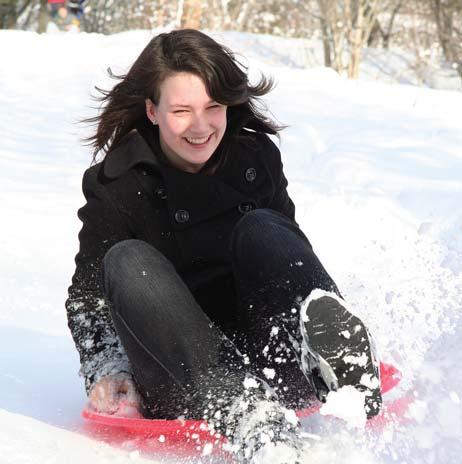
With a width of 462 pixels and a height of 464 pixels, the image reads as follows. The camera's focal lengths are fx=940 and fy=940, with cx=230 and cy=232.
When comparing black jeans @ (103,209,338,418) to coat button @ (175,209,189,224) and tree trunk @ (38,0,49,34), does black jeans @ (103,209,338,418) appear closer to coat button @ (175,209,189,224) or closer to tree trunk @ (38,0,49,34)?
coat button @ (175,209,189,224)

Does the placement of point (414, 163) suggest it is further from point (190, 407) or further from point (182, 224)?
point (190, 407)

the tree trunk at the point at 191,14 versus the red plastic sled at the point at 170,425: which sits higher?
the red plastic sled at the point at 170,425

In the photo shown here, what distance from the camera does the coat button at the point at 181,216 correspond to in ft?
6.39

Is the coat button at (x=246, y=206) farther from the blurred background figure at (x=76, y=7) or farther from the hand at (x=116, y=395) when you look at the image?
the blurred background figure at (x=76, y=7)

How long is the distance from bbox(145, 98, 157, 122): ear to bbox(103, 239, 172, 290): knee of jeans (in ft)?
1.30

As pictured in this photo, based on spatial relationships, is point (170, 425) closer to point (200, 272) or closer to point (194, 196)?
point (200, 272)

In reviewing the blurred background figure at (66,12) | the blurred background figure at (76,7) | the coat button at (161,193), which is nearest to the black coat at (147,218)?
the coat button at (161,193)

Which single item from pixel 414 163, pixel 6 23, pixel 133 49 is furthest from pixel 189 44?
pixel 6 23

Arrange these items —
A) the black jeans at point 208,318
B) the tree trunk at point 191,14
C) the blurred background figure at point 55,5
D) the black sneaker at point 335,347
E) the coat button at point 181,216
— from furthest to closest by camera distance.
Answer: the blurred background figure at point 55,5, the tree trunk at point 191,14, the coat button at point 181,216, the black jeans at point 208,318, the black sneaker at point 335,347

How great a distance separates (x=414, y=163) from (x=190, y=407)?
2986 mm

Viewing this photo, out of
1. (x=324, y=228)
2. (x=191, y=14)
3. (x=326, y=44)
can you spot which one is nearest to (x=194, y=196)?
(x=324, y=228)

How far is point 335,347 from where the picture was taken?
1.48 meters

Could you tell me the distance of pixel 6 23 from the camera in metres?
15.5

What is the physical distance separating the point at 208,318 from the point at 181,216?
0.32 meters
